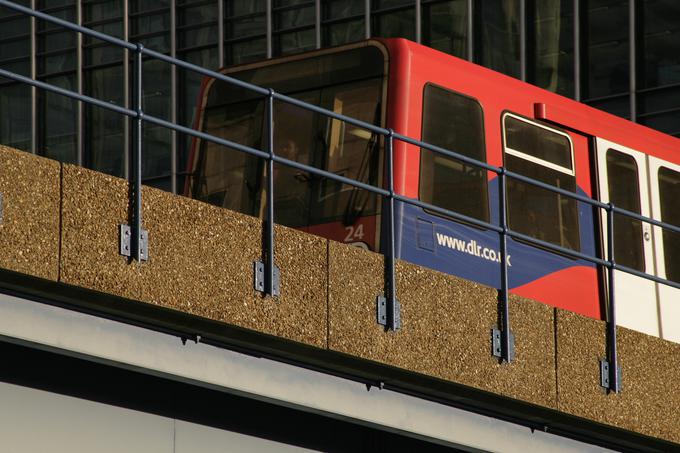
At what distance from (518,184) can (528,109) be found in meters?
0.75

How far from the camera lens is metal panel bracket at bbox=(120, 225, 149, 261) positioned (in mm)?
7656

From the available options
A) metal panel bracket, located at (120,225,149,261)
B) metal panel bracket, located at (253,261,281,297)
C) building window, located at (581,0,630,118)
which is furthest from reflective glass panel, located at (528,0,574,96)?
Result: metal panel bracket, located at (120,225,149,261)

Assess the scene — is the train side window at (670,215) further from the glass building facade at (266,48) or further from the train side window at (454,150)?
the glass building facade at (266,48)

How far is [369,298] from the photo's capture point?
29.2ft

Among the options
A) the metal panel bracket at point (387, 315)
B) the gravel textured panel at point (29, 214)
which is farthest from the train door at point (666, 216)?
the gravel textured panel at point (29, 214)

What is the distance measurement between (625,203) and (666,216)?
2.16 ft

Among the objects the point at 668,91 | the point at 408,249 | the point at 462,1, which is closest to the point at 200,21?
the point at 462,1

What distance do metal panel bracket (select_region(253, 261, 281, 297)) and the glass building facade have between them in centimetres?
Answer: 1869

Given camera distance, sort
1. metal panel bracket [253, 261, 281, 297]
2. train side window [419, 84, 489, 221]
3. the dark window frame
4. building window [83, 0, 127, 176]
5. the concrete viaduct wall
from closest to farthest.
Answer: the concrete viaduct wall → metal panel bracket [253, 261, 281, 297] → train side window [419, 84, 489, 221] → the dark window frame → building window [83, 0, 127, 176]

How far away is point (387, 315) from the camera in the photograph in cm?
900

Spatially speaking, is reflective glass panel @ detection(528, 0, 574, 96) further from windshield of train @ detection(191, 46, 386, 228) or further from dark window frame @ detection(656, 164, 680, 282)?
windshield of train @ detection(191, 46, 386, 228)

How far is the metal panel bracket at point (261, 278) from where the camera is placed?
8.30 meters

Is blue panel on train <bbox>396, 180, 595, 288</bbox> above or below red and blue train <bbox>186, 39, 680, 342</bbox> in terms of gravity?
below

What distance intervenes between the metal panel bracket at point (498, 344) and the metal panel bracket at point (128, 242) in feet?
8.87
